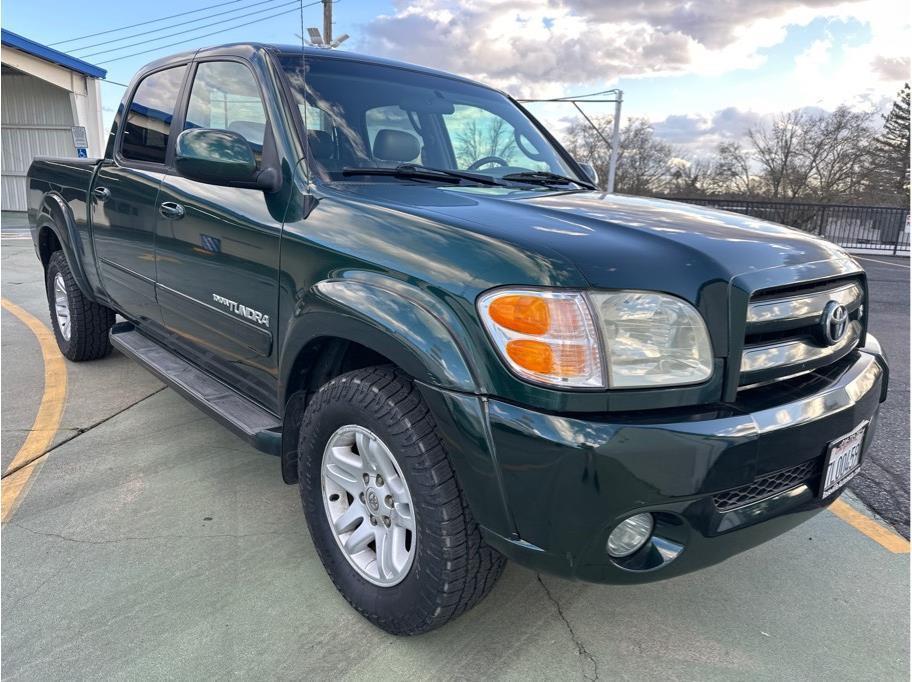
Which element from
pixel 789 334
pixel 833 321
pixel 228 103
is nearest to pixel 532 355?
pixel 789 334

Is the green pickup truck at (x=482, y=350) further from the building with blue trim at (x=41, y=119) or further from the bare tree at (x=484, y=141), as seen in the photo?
the building with blue trim at (x=41, y=119)

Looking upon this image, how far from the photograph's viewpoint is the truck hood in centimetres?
165

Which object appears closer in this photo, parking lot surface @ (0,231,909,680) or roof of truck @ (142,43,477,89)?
parking lot surface @ (0,231,909,680)

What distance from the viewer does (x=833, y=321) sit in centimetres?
191

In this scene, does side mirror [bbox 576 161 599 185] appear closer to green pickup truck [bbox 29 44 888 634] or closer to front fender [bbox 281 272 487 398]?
green pickup truck [bbox 29 44 888 634]

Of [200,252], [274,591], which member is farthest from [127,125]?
[274,591]

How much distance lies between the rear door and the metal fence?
16.2 m

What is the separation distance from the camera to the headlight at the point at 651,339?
62.9 inches

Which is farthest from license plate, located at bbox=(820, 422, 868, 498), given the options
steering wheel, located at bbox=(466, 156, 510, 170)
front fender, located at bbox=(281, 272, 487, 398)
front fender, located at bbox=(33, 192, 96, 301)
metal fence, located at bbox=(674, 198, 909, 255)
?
metal fence, located at bbox=(674, 198, 909, 255)

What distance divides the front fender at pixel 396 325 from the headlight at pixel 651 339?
340 millimetres

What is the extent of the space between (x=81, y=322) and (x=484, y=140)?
322 centimetres

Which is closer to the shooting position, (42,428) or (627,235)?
(627,235)

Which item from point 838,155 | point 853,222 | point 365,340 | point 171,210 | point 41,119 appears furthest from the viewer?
point 838,155

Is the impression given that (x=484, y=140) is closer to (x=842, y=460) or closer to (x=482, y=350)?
(x=482, y=350)
